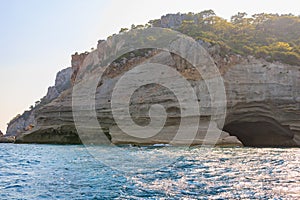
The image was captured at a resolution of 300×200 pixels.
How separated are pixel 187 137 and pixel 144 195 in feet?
74.5

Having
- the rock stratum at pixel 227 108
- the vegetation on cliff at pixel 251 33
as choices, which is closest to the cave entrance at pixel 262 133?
the rock stratum at pixel 227 108

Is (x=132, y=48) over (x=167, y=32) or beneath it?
beneath

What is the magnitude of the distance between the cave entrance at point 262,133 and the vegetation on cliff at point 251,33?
7.24 metres

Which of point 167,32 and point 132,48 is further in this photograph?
point 167,32

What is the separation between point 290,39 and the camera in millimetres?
58250

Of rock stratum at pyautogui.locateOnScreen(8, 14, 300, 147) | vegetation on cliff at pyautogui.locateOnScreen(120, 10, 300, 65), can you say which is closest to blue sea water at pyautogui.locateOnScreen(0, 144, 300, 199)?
rock stratum at pyautogui.locateOnScreen(8, 14, 300, 147)

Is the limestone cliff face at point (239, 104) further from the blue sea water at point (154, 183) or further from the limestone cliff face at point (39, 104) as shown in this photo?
the limestone cliff face at point (39, 104)

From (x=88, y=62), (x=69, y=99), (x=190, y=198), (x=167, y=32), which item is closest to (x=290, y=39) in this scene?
(x=167, y=32)

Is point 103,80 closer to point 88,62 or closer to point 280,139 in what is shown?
Answer: point 88,62

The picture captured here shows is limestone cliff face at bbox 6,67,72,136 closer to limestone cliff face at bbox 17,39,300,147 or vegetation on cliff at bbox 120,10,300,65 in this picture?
vegetation on cliff at bbox 120,10,300,65

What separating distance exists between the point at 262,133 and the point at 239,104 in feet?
27.5

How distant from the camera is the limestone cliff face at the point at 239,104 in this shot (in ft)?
114

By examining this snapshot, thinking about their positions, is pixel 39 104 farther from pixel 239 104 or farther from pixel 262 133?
pixel 239 104

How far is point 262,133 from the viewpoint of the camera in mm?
42125
